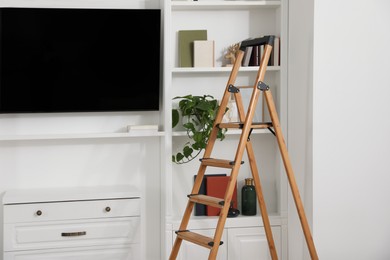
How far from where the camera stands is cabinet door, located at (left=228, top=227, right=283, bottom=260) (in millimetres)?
3941

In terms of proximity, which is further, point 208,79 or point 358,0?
point 208,79

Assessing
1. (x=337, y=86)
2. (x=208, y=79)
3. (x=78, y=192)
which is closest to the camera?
(x=337, y=86)

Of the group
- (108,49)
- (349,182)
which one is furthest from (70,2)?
(349,182)

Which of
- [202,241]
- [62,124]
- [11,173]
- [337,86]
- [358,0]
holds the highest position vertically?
[358,0]

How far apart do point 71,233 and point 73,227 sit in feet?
0.13

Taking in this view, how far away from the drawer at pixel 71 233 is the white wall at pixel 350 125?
47.7 inches

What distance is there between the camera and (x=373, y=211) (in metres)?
3.55

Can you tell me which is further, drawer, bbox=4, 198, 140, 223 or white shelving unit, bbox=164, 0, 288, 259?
white shelving unit, bbox=164, 0, 288, 259

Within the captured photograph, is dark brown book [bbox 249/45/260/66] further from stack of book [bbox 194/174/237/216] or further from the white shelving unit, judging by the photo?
stack of book [bbox 194/174/237/216]

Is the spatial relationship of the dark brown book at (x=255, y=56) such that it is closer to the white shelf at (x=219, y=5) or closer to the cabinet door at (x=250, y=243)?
the white shelf at (x=219, y=5)

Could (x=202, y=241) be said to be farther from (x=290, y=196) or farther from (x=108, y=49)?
(x=108, y=49)

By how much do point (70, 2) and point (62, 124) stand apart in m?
0.82

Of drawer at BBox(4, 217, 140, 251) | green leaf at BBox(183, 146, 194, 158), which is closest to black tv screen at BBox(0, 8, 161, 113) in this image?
green leaf at BBox(183, 146, 194, 158)

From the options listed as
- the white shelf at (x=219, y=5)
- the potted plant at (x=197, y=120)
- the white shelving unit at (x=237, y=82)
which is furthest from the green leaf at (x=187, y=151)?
the white shelf at (x=219, y=5)
